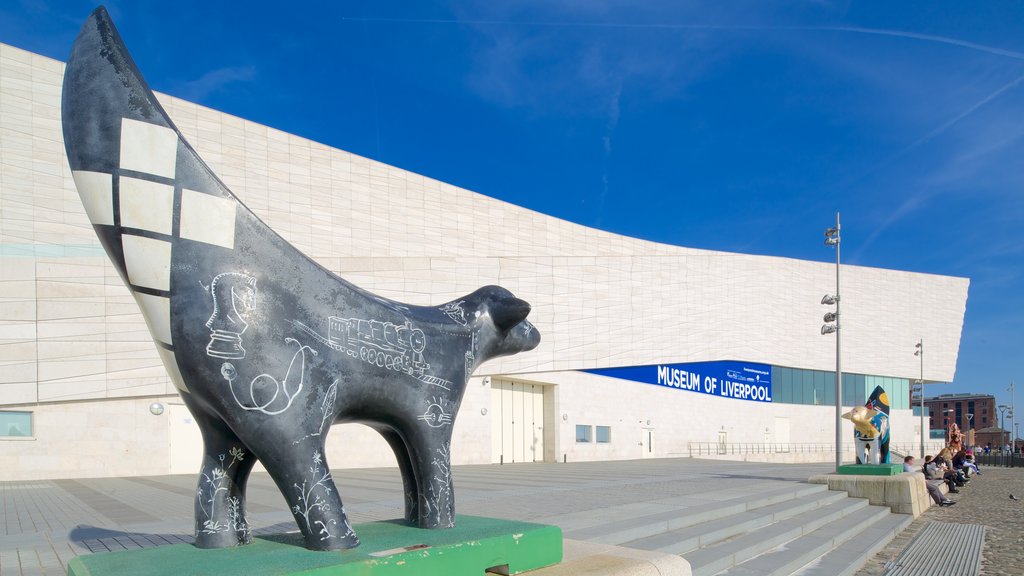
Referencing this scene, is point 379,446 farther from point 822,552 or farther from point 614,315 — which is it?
point 822,552

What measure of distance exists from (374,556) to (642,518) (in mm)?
6703

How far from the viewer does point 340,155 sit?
2703 cm

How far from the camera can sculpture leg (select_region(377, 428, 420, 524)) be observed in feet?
16.6

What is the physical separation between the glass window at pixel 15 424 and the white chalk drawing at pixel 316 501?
1828 centimetres

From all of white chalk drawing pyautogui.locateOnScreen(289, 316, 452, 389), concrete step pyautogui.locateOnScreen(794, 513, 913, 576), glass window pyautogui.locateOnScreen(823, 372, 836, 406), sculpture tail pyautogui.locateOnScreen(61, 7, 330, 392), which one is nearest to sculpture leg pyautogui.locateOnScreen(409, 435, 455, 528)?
white chalk drawing pyautogui.locateOnScreen(289, 316, 452, 389)

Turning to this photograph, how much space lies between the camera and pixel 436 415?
490cm

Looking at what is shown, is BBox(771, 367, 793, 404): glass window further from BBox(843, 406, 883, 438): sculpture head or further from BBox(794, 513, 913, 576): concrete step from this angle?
BBox(794, 513, 913, 576): concrete step

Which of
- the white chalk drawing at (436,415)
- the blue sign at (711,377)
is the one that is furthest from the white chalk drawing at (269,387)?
the blue sign at (711,377)

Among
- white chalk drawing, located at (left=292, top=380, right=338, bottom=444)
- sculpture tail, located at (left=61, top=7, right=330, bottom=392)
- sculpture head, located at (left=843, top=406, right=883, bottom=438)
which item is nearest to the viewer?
sculpture tail, located at (left=61, top=7, right=330, bottom=392)

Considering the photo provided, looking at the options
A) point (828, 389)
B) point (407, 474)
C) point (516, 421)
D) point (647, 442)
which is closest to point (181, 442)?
point (516, 421)

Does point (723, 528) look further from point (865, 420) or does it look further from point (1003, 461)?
point (1003, 461)

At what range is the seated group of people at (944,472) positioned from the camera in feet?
58.3

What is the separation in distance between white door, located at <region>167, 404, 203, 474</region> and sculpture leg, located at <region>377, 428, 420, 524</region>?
17446 millimetres

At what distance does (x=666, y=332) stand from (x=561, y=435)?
30.1 feet
